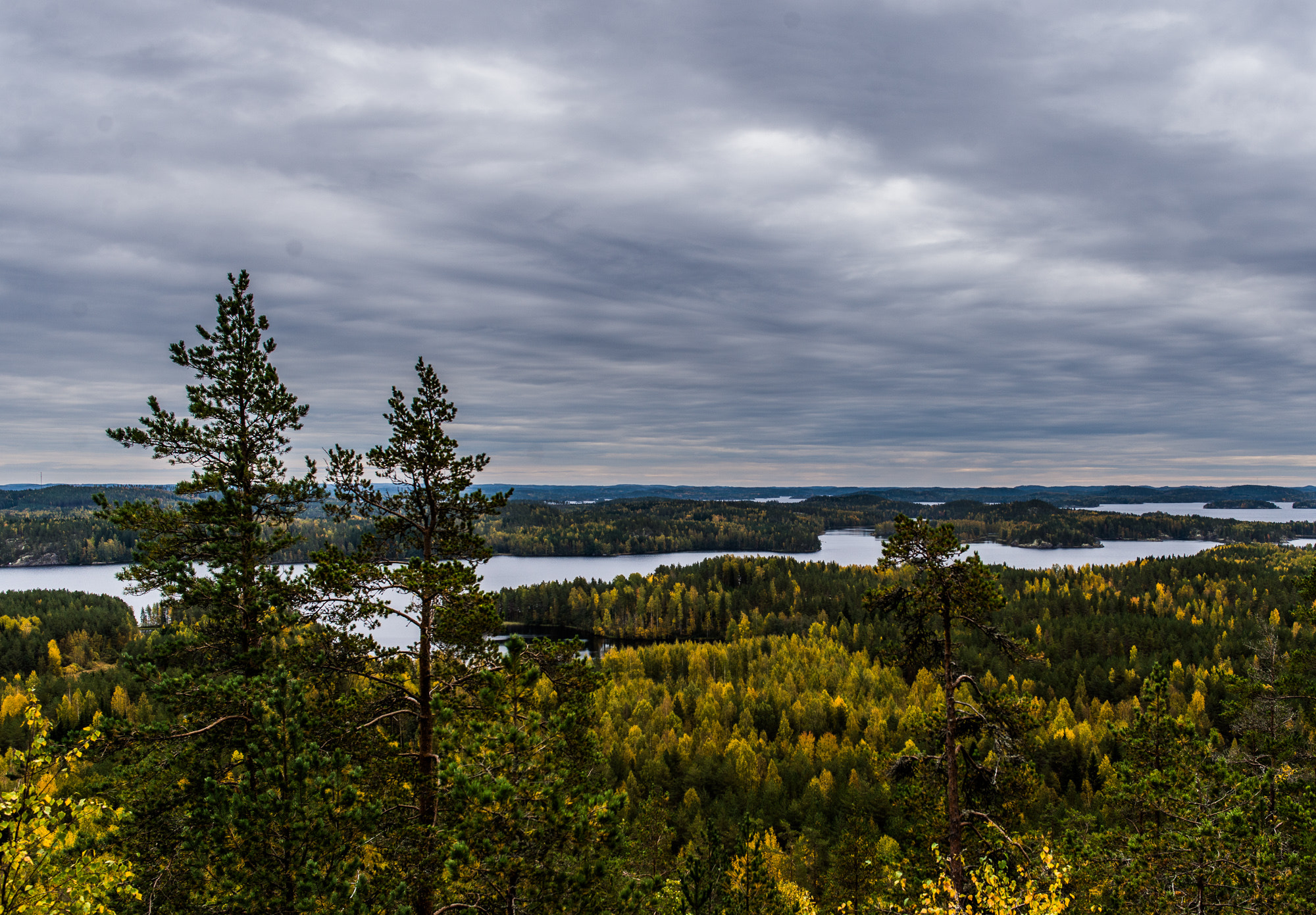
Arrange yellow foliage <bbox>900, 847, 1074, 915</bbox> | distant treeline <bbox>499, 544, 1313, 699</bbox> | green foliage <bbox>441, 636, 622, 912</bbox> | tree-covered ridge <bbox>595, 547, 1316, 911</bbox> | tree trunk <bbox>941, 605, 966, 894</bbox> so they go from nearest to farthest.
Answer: green foliage <bbox>441, 636, 622, 912</bbox> < yellow foliage <bbox>900, 847, 1074, 915</bbox> < tree trunk <bbox>941, 605, 966, 894</bbox> < tree-covered ridge <bbox>595, 547, 1316, 911</bbox> < distant treeline <bbox>499, 544, 1313, 699</bbox>

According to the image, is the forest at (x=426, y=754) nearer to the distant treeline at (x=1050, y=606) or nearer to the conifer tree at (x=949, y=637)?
the conifer tree at (x=949, y=637)

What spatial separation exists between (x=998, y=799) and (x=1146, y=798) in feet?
18.0

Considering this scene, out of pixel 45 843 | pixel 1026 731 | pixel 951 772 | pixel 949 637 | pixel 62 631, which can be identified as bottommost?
pixel 62 631

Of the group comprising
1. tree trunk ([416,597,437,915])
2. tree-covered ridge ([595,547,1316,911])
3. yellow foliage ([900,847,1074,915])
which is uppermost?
tree trunk ([416,597,437,915])

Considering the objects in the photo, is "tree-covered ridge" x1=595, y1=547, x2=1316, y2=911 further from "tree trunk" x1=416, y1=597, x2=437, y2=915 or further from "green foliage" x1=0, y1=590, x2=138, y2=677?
"green foliage" x1=0, y1=590, x2=138, y2=677

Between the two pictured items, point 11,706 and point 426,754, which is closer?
point 426,754

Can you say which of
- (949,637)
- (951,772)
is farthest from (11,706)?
(949,637)

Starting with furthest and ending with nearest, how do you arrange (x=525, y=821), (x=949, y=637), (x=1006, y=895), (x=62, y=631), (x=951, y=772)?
(x=62, y=631)
(x=949, y=637)
(x=951, y=772)
(x=1006, y=895)
(x=525, y=821)

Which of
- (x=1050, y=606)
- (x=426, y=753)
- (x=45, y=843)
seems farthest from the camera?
(x=1050, y=606)

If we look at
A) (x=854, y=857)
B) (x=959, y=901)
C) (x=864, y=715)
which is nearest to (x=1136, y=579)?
(x=864, y=715)

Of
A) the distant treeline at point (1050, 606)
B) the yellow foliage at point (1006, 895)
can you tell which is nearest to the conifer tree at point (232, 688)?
the yellow foliage at point (1006, 895)

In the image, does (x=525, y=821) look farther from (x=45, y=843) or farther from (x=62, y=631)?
(x=62, y=631)

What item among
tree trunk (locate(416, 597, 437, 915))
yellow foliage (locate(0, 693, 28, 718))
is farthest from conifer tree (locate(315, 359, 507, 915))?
yellow foliage (locate(0, 693, 28, 718))

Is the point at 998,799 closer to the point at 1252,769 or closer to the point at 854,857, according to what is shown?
the point at 1252,769
